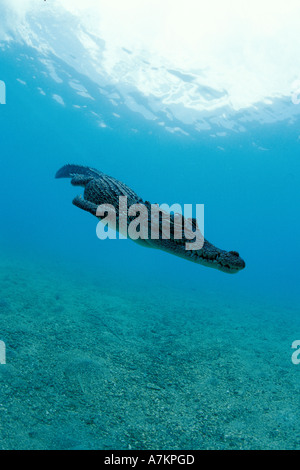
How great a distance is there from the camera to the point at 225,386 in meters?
3.75

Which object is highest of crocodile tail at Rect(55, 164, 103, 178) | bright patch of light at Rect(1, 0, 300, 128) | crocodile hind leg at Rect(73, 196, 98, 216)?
bright patch of light at Rect(1, 0, 300, 128)

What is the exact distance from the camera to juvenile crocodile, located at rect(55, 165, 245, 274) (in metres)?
2.79

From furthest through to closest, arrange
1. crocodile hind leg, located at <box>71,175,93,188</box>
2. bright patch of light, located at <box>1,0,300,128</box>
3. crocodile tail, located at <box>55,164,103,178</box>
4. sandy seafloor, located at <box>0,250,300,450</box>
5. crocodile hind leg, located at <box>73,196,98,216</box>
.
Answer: bright patch of light, located at <box>1,0,300,128</box>
crocodile tail, located at <box>55,164,103,178</box>
crocodile hind leg, located at <box>71,175,93,188</box>
crocodile hind leg, located at <box>73,196,98,216</box>
sandy seafloor, located at <box>0,250,300,450</box>

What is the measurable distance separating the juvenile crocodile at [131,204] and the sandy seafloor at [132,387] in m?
1.76

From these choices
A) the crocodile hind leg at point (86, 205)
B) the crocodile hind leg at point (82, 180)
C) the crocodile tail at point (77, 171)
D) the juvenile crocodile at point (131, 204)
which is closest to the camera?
the juvenile crocodile at point (131, 204)

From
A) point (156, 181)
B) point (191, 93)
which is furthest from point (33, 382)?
point (156, 181)

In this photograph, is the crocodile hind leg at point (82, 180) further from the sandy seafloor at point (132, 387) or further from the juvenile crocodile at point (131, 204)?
the sandy seafloor at point (132, 387)

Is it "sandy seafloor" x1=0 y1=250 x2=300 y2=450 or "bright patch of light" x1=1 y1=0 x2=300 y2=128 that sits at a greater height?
"bright patch of light" x1=1 y1=0 x2=300 y2=128

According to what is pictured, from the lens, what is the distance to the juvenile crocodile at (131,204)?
279 cm

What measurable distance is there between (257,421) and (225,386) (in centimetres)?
75

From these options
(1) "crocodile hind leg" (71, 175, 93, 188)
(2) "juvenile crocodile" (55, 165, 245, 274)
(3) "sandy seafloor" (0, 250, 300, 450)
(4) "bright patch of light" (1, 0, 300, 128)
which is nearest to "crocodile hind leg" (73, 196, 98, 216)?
(2) "juvenile crocodile" (55, 165, 245, 274)

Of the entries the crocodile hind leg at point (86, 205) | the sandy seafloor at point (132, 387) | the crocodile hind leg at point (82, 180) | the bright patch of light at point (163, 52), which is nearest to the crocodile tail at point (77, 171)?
the crocodile hind leg at point (82, 180)

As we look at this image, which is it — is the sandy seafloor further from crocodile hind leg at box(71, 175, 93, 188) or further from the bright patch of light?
the bright patch of light

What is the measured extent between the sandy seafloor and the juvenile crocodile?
69.2 inches
